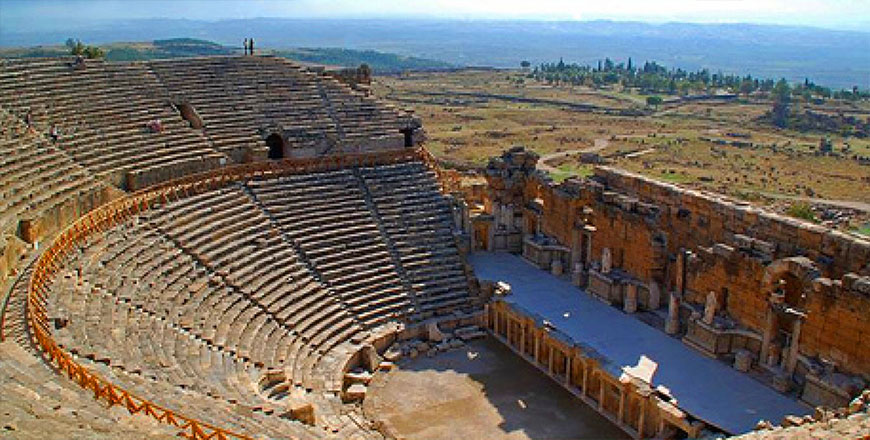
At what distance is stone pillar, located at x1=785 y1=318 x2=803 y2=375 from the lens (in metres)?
19.7

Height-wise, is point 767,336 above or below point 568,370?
above

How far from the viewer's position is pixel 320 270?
25.9m

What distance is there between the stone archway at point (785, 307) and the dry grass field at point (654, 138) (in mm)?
33062

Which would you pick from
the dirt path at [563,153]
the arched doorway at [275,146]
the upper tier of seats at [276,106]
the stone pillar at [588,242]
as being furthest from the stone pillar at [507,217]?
the dirt path at [563,153]

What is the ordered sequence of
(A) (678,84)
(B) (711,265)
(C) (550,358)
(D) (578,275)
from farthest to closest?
1. (A) (678,84)
2. (D) (578,275)
3. (C) (550,358)
4. (B) (711,265)

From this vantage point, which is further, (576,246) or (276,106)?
(276,106)

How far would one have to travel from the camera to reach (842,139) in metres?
90.1

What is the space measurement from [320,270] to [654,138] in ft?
220

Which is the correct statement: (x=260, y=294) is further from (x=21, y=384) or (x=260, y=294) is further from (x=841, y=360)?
(x=841, y=360)

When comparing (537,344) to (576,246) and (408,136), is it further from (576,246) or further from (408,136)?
(408,136)

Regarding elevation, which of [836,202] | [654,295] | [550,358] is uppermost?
[654,295]

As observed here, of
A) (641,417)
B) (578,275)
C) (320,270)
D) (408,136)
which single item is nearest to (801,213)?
(578,275)

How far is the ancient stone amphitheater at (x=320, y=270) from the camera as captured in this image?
1675cm

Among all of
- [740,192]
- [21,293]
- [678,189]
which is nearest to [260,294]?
[21,293]
